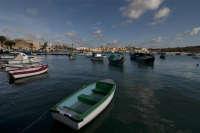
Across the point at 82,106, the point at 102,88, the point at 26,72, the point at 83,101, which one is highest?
the point at 26,72

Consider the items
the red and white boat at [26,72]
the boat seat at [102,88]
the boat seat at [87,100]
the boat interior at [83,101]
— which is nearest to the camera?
the boat interior at [83,101]

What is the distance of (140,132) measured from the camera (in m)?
10.1

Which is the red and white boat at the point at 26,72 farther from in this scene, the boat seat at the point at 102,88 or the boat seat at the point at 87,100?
the boat seat at the point at 87,100

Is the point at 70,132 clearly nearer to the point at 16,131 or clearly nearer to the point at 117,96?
the point at 16,131

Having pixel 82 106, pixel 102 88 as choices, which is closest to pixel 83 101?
pixel 82 106

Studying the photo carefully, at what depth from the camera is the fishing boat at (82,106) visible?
8847mm

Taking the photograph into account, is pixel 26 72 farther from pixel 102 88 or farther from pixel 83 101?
pixel 83 101

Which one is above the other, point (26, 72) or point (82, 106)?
point (26, 72)

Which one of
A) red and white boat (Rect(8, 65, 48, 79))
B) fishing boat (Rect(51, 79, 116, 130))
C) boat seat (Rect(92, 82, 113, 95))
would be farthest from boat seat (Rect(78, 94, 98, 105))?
red and white boat (Rect(8, 65, 48, 79))

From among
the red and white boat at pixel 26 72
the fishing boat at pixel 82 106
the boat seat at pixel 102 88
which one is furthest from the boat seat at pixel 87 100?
the red and white boat at pixel 26 72

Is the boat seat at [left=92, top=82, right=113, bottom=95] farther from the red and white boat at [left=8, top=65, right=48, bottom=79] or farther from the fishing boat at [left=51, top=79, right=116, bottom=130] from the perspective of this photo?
the red and white boat at [left=8, top=65, right=48, bottom=79]

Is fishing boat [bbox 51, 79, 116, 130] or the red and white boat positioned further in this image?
the red and white boat

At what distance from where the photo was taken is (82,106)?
39.3ft

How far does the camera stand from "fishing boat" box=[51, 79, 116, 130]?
348 inches
